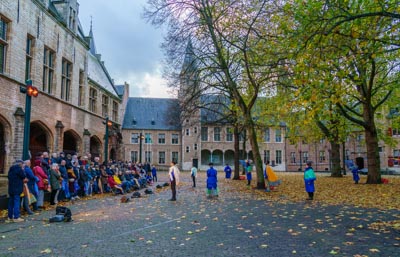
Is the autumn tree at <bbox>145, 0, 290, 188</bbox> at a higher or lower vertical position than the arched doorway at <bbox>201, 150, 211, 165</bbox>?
higher

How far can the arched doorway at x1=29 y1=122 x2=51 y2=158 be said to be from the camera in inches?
782

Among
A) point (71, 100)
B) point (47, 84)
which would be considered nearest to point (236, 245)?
point (47, 84)

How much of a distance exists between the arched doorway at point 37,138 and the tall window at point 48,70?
241 cm

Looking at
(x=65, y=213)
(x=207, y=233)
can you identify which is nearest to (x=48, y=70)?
(x=65, y=213)

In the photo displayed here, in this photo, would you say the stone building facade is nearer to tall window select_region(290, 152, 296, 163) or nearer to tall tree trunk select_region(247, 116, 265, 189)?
tall tree trunk select_region(247, 116, 265, 189)

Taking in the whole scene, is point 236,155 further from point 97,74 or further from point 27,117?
point 27,117

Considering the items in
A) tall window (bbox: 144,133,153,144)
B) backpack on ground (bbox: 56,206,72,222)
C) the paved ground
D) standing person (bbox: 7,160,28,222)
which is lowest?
the paved ground

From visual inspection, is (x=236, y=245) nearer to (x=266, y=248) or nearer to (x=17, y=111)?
(x=266, y=248)

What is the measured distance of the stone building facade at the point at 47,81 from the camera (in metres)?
16.8

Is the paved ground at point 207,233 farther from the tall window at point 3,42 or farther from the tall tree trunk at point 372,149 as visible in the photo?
the tall tree trunk at point 372,149

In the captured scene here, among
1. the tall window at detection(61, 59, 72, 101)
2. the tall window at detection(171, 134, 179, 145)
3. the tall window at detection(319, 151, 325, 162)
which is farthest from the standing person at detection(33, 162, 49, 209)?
the tall window at detection(319, 151, 325, 162)

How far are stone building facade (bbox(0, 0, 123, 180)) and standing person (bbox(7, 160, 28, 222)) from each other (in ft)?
26.4

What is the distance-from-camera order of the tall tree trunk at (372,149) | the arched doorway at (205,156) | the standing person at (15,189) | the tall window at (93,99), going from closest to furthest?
the standing person at (15,189) → the tall tree trunk at (372,149) → the tall window at (93,99) → the arched doorway at (205,156)

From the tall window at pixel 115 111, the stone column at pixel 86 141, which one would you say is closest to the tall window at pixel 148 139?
the tall window at pixel 115 111
